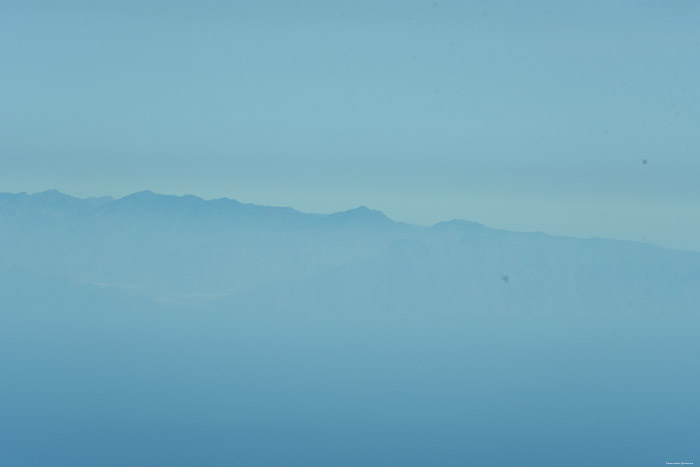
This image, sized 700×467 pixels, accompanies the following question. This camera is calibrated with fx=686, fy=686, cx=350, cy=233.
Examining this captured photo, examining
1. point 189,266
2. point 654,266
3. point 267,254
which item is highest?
point 189,266

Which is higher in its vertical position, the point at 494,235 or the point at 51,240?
the point at 494,235

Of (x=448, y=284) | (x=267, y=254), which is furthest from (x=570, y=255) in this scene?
(x=267, y=254)

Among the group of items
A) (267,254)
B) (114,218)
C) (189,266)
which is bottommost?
→ (267,254)

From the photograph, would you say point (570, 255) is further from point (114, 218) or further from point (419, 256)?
point (114, 218)

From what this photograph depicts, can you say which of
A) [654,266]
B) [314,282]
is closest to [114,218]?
[314,282]

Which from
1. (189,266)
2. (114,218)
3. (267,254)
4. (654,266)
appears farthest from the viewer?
(189,266)

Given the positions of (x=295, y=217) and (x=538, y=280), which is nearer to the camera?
(x=538, y=280)

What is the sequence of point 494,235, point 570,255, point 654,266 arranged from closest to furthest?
point 654,266 → point 570,255 → point 494,235

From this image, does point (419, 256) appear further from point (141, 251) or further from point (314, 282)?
point (141, 251)

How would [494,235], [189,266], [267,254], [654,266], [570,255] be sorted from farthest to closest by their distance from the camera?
[189,266], [494,235], [267,254], [570,255], [654,266]
